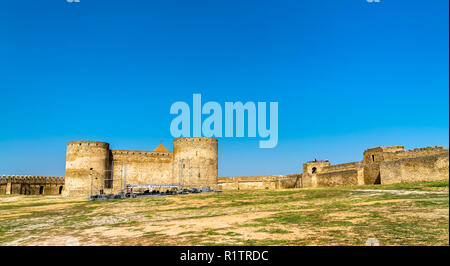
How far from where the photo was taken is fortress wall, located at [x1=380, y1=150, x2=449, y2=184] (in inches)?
700

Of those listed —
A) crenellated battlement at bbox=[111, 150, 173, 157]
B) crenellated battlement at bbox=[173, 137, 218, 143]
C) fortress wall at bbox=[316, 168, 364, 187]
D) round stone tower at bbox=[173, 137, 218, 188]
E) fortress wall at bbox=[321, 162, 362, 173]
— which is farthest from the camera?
crenellated battlement at bbox=[111, 150, 173, 157]

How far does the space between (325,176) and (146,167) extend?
18052mm

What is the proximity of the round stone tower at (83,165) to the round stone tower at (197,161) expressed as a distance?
23.9ft

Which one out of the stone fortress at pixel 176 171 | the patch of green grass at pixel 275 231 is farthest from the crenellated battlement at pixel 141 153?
the patch of green grass at pixel 275 231

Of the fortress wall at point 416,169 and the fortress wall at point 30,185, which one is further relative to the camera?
the fortress wall at point 30,185

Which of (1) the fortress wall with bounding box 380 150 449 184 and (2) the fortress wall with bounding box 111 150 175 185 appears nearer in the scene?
(1) the fortress wall with bounding box 380 150 449 184

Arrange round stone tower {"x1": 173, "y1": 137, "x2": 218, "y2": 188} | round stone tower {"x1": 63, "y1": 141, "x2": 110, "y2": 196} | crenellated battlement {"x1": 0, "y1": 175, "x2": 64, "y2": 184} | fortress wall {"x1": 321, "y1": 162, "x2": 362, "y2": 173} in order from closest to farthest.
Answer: fortress wall {"x1": 321, "y1": 162, "x2": 362, "y2": 173} → round stone tower {"x1": 63, "y1": 141, "x2": 110, "y2": 196} → round stone tower {"x1": 173, "y1": 137, "x2": 218, "y2": 188} → crenellated battlement {"x1": 0, "y1": 175, "x2": 64, "y2": 184}

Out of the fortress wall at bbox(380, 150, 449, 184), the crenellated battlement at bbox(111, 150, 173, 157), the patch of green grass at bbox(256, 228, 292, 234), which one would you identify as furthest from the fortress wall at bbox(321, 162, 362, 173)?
the patch of green grass at bbox(256, 228, 292, 234)

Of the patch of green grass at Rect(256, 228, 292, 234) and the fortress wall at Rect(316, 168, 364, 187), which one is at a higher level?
the fortress wall at Rect(316, 168, 364, 187)

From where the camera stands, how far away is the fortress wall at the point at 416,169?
17.8m

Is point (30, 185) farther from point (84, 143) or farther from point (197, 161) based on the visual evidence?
point (197, 161)

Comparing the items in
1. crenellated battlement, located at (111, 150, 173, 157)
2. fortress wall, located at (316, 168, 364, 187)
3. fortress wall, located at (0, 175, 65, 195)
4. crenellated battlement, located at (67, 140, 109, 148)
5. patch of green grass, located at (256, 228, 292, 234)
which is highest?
crenellated battlement, located at (67, 140, 109, 148)

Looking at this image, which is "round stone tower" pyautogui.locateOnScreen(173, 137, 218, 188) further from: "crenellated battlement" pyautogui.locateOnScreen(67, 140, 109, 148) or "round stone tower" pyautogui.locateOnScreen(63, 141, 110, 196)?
"crenellated battlement" pyautogui.locateOnScreen(67, 140, 109, 148)

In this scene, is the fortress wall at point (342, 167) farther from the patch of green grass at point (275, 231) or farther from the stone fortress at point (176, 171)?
the patch of green grass at point (275, 231)
